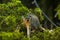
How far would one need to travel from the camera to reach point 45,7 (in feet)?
12.4

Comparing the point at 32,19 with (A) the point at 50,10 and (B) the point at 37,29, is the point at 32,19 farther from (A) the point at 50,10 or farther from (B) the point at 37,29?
(A) the point at 50,10

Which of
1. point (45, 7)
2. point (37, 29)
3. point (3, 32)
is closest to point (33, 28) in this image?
point (37, 29)

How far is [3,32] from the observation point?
106 inches

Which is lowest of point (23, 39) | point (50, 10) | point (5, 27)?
point (23, 39)

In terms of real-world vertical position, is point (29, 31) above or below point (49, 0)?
below

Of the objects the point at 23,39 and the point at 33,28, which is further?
the point at 33,28

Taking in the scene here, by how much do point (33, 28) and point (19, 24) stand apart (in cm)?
19

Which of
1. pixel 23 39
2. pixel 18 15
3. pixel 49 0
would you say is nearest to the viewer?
pixel 23 39

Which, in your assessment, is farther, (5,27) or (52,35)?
(5,27)

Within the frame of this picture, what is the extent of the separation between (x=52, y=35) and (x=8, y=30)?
1.78 ft

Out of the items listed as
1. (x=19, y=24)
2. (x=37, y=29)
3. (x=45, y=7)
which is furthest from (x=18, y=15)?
(x=45, y=7)

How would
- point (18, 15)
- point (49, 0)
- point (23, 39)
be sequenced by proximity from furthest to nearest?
point (49, 0) → point (18, 15) → point (23, 39)

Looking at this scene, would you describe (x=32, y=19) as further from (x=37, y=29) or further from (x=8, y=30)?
(x=8, y=30)

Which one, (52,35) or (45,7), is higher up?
(45,7)
